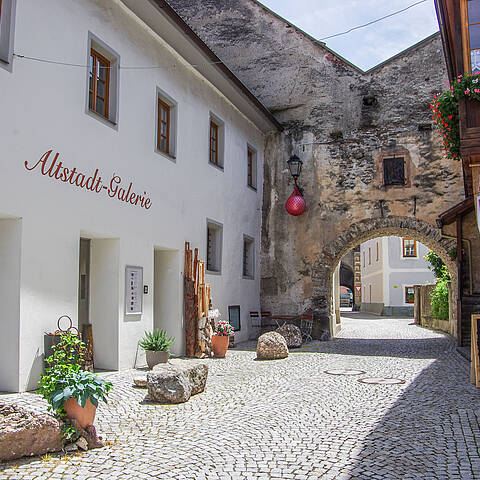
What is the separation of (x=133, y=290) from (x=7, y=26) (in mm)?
4194

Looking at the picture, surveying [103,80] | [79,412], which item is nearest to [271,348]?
[103,80]

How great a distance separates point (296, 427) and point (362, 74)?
1198 centimetres

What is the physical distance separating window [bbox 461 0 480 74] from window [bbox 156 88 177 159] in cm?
521

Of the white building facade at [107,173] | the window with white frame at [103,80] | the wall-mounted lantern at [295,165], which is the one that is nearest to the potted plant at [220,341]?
the white building facade at [107,173]

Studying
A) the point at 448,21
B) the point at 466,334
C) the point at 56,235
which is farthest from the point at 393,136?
the point at 56,235

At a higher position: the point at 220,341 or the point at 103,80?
the point at 103,80

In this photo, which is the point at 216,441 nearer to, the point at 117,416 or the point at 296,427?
the point at 296,427

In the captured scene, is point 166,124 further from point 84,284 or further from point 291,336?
point 291,336

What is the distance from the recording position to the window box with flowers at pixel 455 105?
732 centimetres

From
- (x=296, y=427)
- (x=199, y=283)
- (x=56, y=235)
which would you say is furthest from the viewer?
(x=199, y=283)

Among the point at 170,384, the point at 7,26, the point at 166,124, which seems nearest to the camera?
the point at 170,384

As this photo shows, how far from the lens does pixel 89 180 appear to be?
8.11 meters

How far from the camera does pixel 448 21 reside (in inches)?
336

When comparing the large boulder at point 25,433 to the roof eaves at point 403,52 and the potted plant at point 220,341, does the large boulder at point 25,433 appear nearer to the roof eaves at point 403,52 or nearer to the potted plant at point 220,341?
the potted plant at point 220,341
